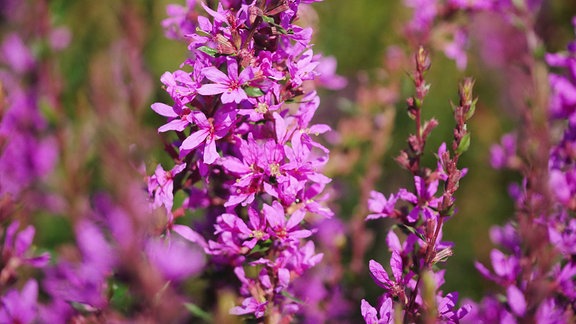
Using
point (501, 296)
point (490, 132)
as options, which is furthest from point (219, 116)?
point (490, 132)

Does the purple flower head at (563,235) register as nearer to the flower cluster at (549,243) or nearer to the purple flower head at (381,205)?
the flower cluster at (549,243)

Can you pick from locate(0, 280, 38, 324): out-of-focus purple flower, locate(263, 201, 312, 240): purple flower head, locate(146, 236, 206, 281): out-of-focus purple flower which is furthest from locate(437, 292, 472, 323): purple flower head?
locate(0, 280, 38, 324): out-of-focus purple flower

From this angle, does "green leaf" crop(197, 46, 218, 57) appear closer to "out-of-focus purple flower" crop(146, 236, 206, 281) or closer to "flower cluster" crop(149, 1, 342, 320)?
"flower cluster" crop(149, 1, 342, 320)

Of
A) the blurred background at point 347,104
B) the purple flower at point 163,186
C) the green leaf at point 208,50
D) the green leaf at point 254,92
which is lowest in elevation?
the blurred background at point 347,104

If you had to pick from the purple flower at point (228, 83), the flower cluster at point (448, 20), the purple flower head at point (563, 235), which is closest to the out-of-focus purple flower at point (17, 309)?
the purple flower at point (228, 83)

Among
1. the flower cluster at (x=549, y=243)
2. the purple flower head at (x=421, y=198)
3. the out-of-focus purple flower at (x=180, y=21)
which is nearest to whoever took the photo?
the flower cluster at (x=549, y=243)

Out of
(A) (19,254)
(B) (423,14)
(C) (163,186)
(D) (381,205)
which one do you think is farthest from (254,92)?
(B) (423,14)
